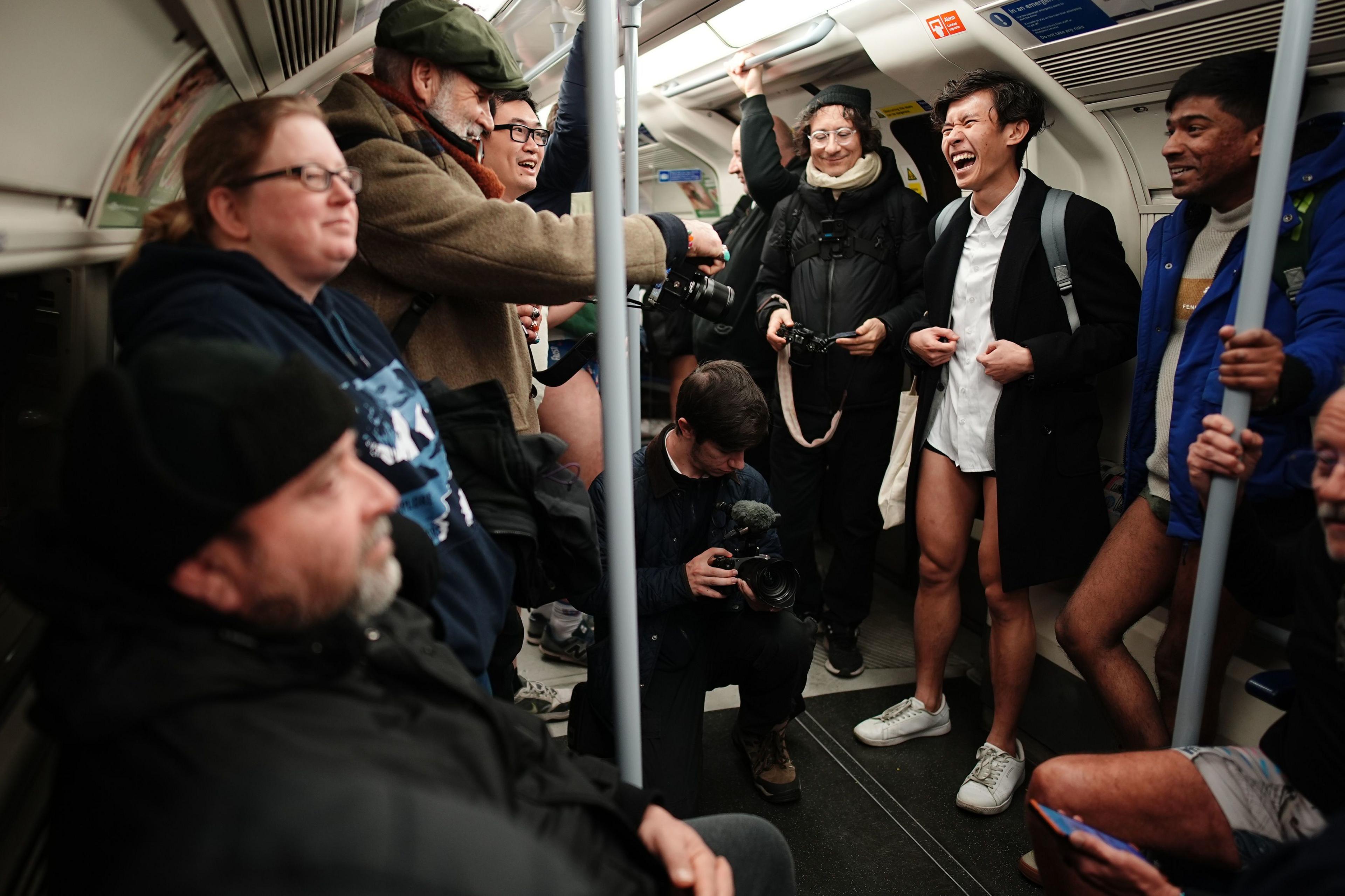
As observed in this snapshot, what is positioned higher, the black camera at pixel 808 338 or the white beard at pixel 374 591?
the black camera at pixel 808 338

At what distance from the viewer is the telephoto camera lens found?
2389mm

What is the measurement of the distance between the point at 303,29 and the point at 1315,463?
2755 millimetres

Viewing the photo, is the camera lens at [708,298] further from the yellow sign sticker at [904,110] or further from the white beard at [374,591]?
the yellow sign sticker at [904,110]

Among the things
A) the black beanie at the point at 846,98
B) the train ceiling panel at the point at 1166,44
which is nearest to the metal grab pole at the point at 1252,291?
the train ceiling panel at the point at 1166,44

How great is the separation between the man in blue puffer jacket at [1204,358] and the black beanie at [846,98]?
4.37 ft

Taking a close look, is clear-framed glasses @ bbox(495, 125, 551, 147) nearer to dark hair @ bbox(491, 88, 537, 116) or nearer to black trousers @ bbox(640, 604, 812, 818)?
dark hair @ bbox(491, 88, 537, 116)

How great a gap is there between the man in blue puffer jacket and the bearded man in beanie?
157 cm

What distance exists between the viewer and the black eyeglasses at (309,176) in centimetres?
125

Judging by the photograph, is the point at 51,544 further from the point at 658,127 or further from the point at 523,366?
the point at 658,127

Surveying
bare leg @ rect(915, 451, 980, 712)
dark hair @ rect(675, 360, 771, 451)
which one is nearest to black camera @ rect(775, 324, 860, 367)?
bare leg @ rect(915, 451, 980, 712)

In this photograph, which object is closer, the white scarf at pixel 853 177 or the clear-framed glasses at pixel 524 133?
the clear-framed glasses at pixel 524 133

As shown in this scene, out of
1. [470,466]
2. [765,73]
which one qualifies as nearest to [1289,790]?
[470,466]

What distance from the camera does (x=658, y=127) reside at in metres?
5.84

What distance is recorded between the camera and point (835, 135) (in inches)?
137
